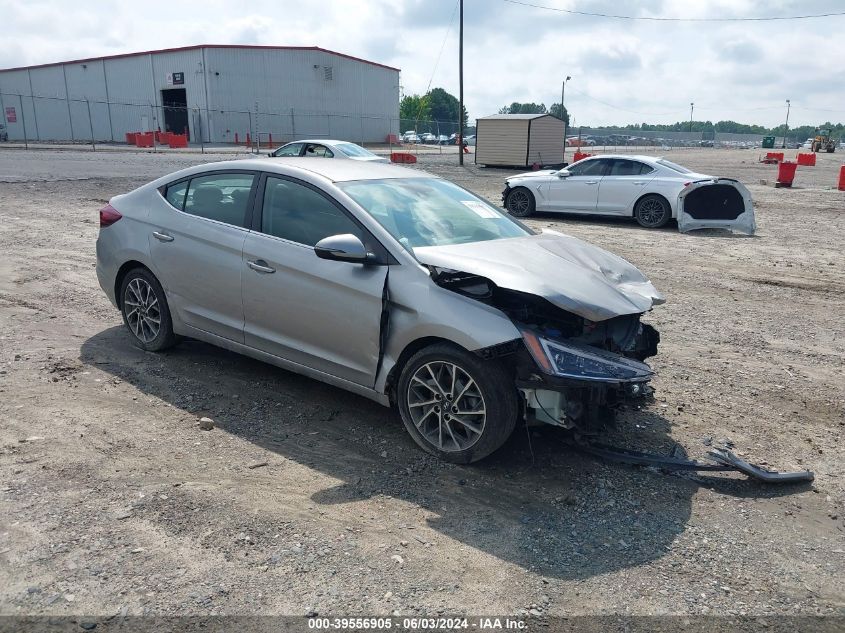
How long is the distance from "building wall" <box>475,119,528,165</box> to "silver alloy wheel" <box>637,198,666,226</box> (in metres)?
17.7

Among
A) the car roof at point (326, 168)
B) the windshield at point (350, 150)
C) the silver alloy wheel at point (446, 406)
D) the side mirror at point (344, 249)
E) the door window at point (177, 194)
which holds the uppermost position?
the windshield at point (350, 150)

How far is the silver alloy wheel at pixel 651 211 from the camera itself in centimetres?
1395

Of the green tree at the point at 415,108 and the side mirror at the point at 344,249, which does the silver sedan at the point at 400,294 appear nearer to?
the side mirror at the point at 344,249

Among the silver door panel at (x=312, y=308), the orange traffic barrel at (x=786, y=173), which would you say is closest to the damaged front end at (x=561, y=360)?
the silver door panel at (x=312, y=308)

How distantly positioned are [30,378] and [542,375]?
12.9 ft

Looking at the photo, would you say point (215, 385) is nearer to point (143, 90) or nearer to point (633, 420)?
point (633, 420)

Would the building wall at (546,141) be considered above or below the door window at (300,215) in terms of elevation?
above

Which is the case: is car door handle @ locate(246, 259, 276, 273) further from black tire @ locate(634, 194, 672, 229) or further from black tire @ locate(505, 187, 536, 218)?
black tire @ locate(505, 187, 536, 218)

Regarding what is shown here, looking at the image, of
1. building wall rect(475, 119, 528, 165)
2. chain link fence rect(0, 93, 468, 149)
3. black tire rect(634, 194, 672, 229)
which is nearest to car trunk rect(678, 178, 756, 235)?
black tire rect(634, 194, 672, 229)

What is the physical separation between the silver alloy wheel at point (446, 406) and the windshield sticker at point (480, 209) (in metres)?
1.63

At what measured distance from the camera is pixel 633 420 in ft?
15.5

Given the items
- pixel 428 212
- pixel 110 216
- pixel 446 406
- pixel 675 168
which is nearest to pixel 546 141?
pixel 675 168

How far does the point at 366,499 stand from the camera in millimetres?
3686

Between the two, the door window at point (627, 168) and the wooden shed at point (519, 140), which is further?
the wooden shed at point (519, 140)
